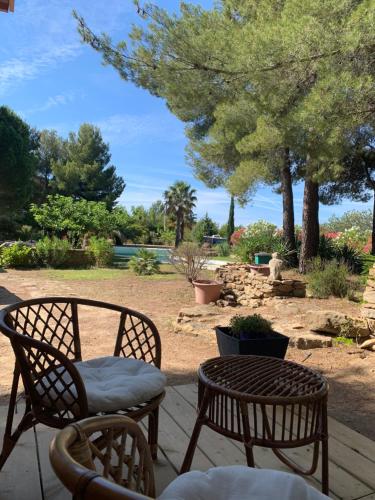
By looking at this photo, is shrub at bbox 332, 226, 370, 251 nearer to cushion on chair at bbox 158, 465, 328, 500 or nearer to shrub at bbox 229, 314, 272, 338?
shrub at bbox 229, 314, 272, 338

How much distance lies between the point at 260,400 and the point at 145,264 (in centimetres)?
1026

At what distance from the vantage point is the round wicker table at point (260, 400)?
4.17ft

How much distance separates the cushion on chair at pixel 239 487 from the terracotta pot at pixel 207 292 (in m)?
6.24

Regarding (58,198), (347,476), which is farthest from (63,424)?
(58,198)

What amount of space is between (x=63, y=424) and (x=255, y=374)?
0.71m

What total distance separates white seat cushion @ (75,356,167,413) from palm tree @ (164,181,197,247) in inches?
1120

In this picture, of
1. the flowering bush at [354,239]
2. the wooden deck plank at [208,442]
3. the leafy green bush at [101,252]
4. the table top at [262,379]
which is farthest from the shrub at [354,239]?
the table top at [262,379]

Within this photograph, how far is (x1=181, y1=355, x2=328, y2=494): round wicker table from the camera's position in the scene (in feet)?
4.17

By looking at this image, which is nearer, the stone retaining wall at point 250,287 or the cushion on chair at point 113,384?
the cushion on chair at point 113,384

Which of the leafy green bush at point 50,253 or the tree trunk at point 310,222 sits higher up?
the tree trunk at point 310,222

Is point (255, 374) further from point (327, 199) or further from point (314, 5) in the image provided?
point (327, 199)

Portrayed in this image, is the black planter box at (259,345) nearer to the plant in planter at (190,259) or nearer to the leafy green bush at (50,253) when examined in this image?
the plant in planter at (190,259)

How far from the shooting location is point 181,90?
708cm

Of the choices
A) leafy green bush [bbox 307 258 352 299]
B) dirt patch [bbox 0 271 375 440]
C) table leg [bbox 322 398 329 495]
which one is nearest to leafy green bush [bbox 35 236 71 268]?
dirt patch [bbox 0 271 375 440]
